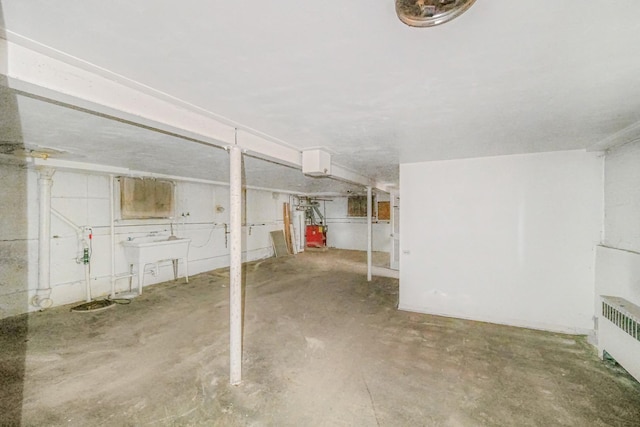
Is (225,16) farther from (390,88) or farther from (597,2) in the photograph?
(597,2)

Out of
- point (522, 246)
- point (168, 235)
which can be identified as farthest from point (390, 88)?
point (168, 235)

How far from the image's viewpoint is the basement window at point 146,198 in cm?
563

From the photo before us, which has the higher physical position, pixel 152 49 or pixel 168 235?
pixel 152 49

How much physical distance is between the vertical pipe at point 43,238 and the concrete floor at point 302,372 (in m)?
0.33

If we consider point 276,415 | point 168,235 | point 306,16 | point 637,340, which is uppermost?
point 306,16

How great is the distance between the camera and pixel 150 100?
1.93m

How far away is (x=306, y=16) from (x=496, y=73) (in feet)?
3.86

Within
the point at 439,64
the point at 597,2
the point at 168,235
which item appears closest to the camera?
the point at 597,2

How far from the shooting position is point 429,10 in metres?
1.04

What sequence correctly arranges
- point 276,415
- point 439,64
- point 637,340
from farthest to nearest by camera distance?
point 637,340 < point 276,415 < point 439,64

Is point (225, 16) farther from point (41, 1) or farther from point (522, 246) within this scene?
point (522, 246)

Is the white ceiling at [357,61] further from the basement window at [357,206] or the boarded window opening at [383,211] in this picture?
the basement window at [357,206]

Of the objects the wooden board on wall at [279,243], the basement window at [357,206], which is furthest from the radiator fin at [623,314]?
the basement window at [357,206]

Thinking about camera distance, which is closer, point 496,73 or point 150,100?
point 496,73
